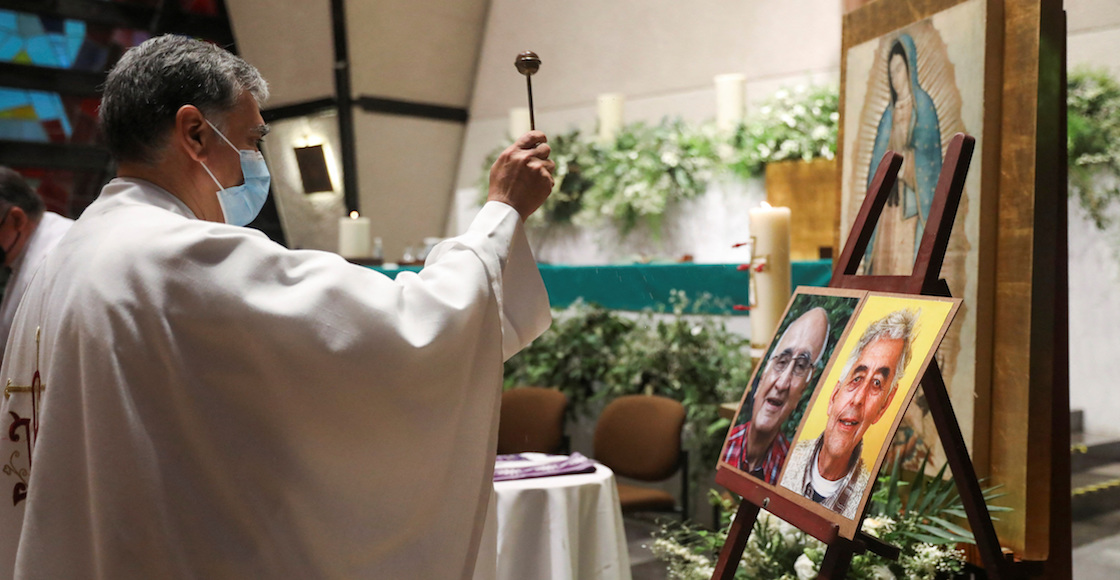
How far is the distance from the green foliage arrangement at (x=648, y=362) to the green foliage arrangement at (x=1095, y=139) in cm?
153

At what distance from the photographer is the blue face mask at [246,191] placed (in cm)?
146

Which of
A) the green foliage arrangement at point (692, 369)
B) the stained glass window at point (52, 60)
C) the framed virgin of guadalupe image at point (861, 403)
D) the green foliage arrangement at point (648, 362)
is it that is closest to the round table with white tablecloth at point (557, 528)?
the framed virgin of guadalupe image at point (861, 403)

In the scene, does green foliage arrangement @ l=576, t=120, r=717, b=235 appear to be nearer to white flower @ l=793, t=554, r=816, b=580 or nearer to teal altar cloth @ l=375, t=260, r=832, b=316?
teal altar cloth @ l=375, t=260, r=832, b=316

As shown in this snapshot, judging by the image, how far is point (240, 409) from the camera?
122cm

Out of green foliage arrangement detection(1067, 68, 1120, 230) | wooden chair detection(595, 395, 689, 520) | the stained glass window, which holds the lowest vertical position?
wooden chair detection(595, 395, 689, 520)

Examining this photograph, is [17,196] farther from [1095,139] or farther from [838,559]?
[1095,139]

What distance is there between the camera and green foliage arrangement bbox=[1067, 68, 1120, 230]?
365 centimetres

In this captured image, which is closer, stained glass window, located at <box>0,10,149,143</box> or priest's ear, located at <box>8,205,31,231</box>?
priest's ear, located at <box>8,205,31,231</box>

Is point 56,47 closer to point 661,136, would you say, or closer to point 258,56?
point 258,56

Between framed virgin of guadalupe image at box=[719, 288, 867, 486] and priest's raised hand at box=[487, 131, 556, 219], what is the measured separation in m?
0.78

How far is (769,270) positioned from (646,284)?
1.82 metres

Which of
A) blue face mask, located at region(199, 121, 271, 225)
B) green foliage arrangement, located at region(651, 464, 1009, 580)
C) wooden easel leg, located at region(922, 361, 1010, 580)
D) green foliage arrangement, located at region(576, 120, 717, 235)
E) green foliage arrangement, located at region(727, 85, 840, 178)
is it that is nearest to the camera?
blue face mask, located at region(199, 121, 271, 225)

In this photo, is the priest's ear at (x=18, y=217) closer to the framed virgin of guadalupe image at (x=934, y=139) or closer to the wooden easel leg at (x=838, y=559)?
the framed virgin of guadalupe image at (x=934, y=139)

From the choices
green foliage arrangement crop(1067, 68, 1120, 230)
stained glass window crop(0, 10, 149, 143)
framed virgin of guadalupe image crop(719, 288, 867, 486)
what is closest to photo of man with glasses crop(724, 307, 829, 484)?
framed virgin of guadalupe image crop(719, 288, 867, 486)
